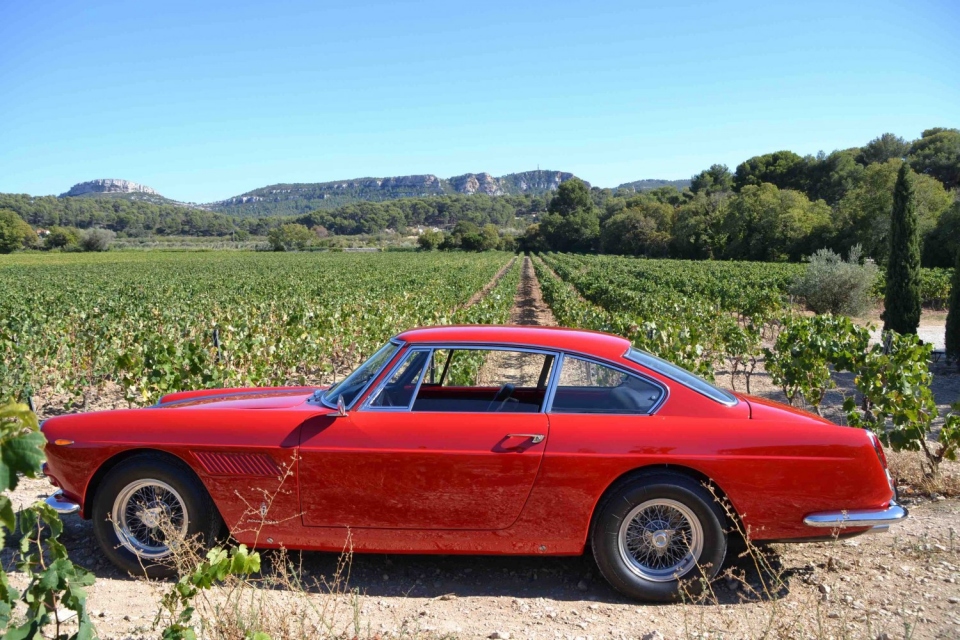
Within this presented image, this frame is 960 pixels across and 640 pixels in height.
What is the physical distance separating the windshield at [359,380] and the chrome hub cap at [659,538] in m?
1.69

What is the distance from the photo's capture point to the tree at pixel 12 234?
79.8 metres

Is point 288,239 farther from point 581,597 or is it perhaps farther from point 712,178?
point 581,597

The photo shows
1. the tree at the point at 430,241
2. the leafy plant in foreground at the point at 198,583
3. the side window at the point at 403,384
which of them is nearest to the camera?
the leafy plant in foreground at the point at 198,583

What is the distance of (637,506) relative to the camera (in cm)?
350

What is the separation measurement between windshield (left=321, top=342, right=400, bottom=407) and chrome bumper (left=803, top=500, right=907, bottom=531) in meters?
2.56

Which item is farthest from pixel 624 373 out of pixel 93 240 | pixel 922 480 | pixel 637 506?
pixel 93 240

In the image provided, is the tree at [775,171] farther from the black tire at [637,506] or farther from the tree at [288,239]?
the black tire at [637,506]

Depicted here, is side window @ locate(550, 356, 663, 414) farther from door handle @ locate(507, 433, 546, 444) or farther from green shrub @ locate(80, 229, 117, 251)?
green shrub @ locate(80, 229, 117, 251)

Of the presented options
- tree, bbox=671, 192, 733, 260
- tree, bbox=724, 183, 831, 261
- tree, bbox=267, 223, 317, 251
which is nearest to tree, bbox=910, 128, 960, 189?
tree, bbox=724, 183, 831, 261

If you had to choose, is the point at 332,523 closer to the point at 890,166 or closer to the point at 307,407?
the point at 307,407

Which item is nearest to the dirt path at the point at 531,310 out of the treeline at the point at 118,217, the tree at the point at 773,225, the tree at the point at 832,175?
the tree at the point at 773,225

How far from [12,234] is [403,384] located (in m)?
97.1

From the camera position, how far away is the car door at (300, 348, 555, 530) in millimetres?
3531

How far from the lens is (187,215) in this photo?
153 metres
